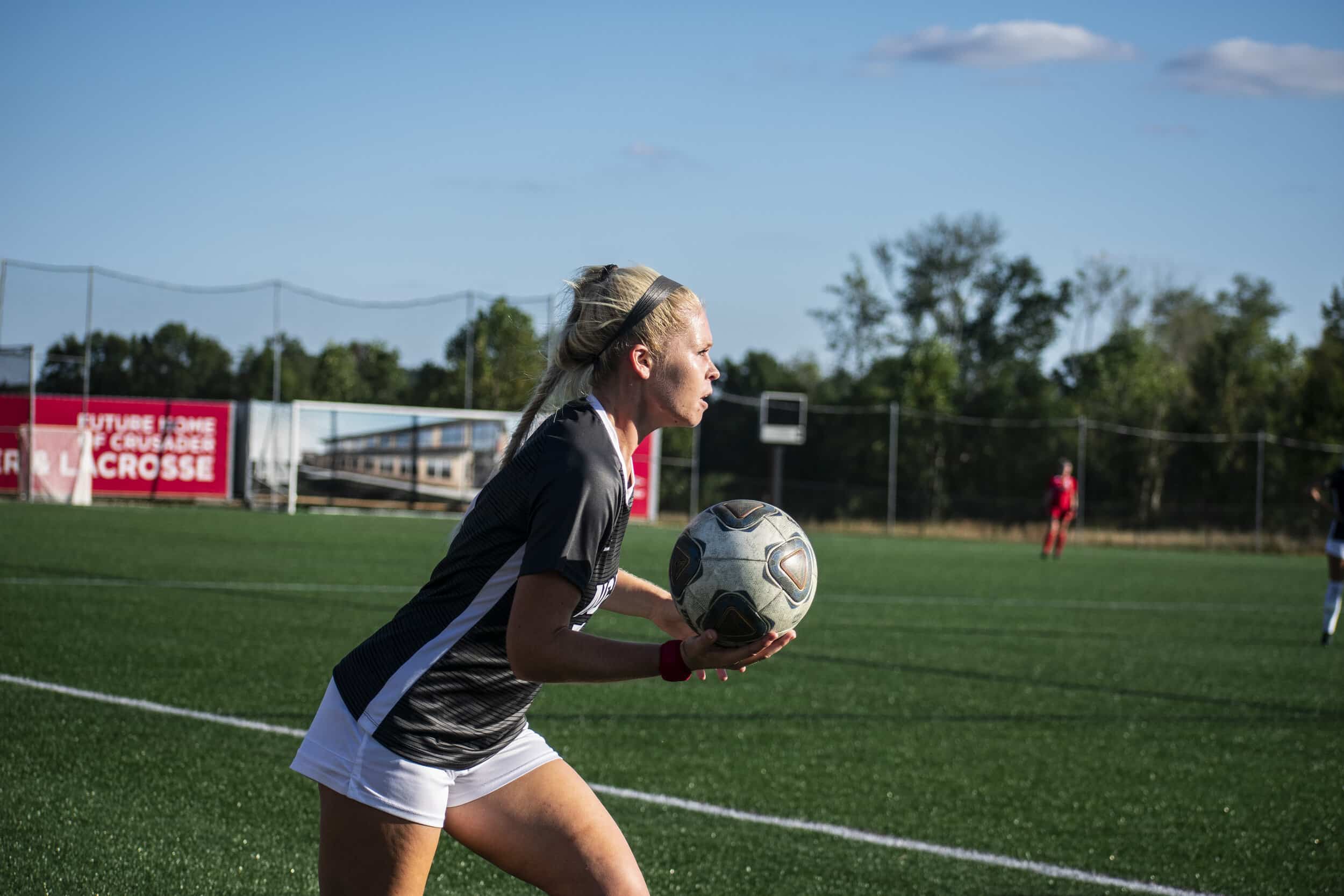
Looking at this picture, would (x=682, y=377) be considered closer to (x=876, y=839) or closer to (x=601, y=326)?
(x=601, y=326)

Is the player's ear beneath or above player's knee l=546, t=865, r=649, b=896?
above

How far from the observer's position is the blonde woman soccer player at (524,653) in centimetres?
241

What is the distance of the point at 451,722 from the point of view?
2.65m

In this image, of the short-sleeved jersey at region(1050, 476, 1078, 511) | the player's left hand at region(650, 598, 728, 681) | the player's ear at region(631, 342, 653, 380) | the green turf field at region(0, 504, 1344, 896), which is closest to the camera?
the player's ear at region(631, 342, 653, 380)

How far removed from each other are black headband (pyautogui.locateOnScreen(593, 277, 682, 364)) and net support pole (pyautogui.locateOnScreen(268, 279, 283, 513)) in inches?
1220

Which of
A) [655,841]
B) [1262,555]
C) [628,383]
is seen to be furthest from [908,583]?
[1262,555]

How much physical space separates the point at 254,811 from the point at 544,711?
8.86 feet

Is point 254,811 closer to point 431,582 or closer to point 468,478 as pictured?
point 431,582

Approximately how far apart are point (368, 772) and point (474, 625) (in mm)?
373

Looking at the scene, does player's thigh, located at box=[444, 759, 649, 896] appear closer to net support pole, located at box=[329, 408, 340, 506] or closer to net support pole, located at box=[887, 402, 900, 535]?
net support pole, located at box=[329, 408, 340, 506]

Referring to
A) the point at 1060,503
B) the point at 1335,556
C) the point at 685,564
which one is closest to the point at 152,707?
the point at 685,564

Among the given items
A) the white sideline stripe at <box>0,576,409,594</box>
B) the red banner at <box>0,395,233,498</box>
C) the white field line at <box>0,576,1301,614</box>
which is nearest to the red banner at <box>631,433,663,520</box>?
the red banner at <box>0,395,233,498</box>

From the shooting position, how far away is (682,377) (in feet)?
8.96

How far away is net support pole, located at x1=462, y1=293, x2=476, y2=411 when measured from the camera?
1455 inches
